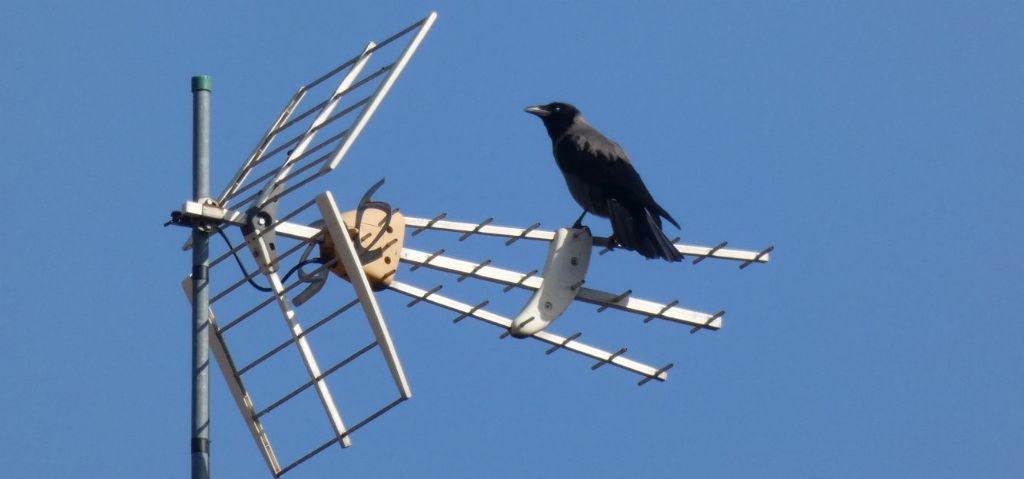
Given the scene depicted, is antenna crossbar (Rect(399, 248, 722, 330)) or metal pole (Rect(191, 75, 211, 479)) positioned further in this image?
antenna crossbar (Rect(399, 248, 722, 330))

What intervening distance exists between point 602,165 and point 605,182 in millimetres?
262

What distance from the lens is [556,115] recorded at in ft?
35.1

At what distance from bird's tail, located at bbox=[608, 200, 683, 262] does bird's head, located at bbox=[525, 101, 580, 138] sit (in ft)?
6.76

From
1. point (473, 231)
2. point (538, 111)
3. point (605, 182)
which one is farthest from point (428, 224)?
point (538, 111)

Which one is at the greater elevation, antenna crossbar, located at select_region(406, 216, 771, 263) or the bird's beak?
the bird's beak

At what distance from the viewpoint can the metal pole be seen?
18.4ft

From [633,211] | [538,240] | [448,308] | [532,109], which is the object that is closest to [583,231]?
[538,240]

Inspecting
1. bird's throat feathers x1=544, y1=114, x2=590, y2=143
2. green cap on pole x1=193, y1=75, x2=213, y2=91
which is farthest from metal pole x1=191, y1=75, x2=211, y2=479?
bird's throat feathers x1=544, y1=114, x2=590, y2=143

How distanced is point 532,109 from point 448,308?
4625 millimetres

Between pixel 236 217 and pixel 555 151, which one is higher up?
pixel 555 151

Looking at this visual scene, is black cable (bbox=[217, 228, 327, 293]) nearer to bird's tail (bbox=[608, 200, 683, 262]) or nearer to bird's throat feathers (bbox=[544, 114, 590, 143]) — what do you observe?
bird's tail (bbox=[608, 200, 683, 262])

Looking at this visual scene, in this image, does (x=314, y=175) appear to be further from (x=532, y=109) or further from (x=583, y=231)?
(x=532, y=109)

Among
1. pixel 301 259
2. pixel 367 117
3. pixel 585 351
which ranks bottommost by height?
pixel 585 351

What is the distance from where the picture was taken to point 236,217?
6098 mm
